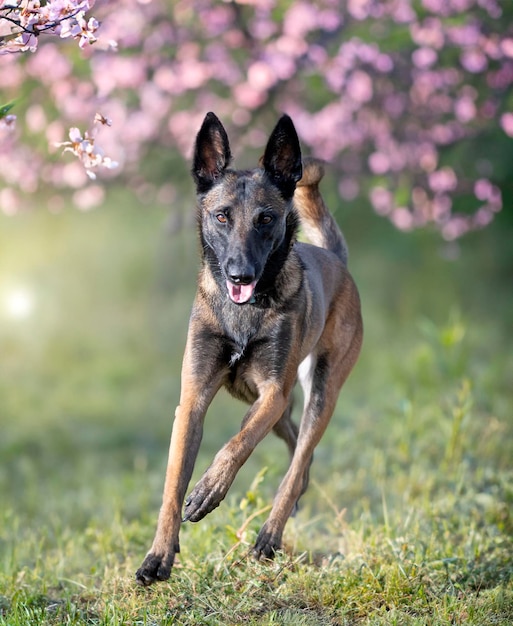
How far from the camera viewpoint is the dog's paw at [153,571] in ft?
13.0

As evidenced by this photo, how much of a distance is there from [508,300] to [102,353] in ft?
18.4

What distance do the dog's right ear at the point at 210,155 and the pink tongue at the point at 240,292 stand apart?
584 mm

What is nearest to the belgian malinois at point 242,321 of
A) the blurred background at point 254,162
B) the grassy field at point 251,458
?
the grassy field at point 251,458

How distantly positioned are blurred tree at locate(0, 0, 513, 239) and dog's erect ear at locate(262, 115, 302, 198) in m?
4.93

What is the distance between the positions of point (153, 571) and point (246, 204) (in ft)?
5.11

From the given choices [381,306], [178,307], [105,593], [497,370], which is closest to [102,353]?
[178,307]

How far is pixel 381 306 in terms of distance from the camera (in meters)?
13.7

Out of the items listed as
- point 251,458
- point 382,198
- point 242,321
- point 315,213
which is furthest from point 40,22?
point 382,198

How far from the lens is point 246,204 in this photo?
4.36m

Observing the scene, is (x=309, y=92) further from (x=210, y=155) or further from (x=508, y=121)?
(x=210, y=155)

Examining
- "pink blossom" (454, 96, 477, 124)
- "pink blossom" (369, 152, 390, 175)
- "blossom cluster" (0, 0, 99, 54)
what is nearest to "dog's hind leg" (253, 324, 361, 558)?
"blossom cluster" (0, 0, 99, 54)

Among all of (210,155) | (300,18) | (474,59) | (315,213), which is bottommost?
(474,59)

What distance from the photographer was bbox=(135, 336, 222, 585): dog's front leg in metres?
3.98

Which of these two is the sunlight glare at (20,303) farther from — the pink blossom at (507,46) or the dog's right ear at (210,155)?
the dog's right ear at (210,155)
